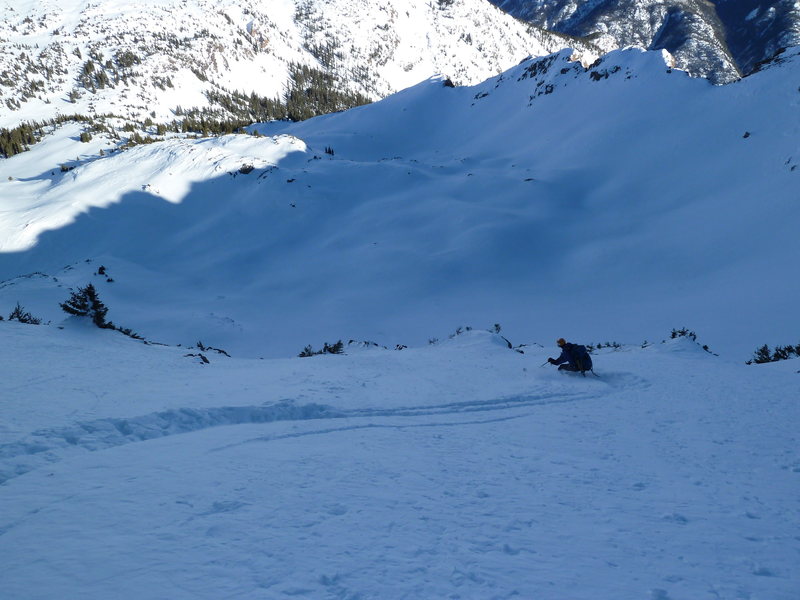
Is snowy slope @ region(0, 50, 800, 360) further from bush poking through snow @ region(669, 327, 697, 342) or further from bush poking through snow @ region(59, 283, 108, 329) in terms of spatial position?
bush poking through snow @ region(59, 283, 108, 329)

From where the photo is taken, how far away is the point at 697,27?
119562 mm

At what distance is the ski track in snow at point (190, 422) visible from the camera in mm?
5227

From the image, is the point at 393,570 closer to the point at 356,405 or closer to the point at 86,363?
the point at 356,405

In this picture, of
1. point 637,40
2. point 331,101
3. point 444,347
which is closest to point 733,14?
point 637,40

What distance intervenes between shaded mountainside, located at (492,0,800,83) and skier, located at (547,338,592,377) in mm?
112354

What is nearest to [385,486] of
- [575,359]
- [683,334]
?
[575,359]

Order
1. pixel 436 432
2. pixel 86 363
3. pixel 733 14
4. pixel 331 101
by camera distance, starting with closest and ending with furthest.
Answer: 1. pixel 436 432
2. pixel 86 363
3. pixel 331 101
4. pixel 733 14

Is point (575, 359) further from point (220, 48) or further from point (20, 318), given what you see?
point (220, 48)

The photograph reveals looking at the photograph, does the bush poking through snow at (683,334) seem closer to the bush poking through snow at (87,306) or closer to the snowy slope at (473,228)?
the snowy slope at (473,228)

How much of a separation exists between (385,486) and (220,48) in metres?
105

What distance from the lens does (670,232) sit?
835 inches

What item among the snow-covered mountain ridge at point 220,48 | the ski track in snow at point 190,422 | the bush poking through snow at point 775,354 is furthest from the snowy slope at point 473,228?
the snow-covered mountain ridge at point 220,48

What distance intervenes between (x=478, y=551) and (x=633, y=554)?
1.36m

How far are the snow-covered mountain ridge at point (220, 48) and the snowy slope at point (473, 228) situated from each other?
41.9m
